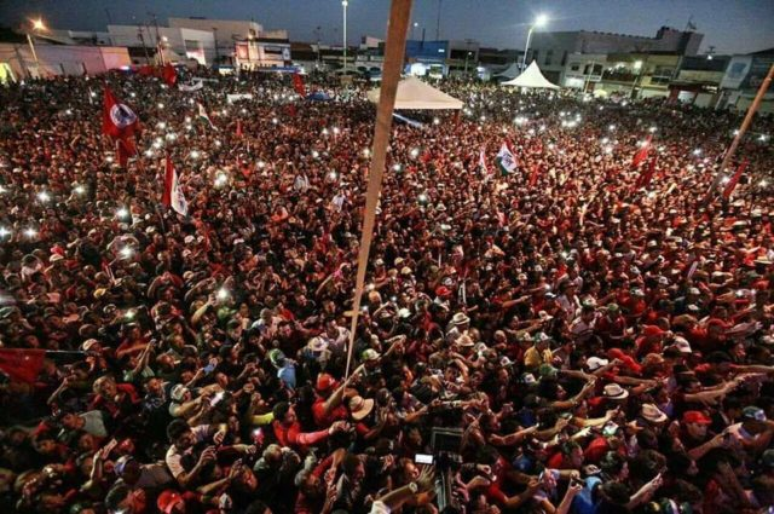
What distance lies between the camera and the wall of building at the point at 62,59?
93.3 feet

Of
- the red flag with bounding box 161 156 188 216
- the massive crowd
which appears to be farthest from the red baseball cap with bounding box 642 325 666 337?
the red flag with bounding box 161 156 188 216

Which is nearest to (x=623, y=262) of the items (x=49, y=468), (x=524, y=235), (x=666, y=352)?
(x=524, y=235)

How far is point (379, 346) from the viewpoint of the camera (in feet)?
14.6

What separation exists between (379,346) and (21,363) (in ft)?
11.6

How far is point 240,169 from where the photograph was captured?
10.9 meters

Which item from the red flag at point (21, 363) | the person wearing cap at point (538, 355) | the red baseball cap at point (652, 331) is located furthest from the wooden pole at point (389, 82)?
the red baseball cap at point (652, 331)

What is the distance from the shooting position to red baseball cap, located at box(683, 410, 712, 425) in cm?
365

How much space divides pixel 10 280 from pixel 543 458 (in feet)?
22.7

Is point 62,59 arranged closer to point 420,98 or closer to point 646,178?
point 420,98

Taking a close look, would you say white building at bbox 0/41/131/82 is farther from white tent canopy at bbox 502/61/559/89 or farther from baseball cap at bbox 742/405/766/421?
baseball cap at bbox 742/405/766/421

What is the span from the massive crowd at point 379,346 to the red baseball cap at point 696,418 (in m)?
0.02

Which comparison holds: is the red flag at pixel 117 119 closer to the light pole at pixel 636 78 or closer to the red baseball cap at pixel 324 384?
the red baseball cap at pixel 324 384

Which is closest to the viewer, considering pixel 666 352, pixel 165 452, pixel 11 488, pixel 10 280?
pixel 11 488

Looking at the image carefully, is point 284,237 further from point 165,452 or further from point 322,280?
point 165,452
